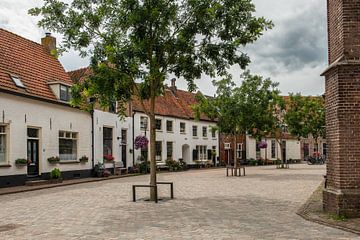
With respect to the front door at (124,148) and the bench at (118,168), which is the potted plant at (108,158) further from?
the front door at (124,148)

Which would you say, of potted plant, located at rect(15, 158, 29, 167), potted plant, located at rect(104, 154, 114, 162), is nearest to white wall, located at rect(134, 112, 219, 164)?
potted plant, located at rect(104, 154, 114, 162)

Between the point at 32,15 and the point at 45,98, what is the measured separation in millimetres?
10336

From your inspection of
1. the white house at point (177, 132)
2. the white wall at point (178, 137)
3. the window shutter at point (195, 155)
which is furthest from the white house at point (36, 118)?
the window shutter at point (195, 155)

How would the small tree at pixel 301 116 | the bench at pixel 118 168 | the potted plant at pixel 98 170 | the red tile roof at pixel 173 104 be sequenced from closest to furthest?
the potted plant at pixel 98 170 < the bench at pixel 118 168 < the red tile roof at pixel 173 104 < the small tree at pixel 301 116

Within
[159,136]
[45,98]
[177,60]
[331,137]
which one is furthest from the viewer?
[159,136]

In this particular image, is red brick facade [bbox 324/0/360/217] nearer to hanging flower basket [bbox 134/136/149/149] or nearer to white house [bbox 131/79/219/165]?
hanging flower basket [bbox 134/136/149/149]

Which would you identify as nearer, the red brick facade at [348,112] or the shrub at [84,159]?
the red brick facade at [348,112]

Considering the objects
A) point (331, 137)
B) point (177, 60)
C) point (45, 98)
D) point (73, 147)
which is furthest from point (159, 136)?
point (331, 137)

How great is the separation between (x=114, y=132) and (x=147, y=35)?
18930 mm

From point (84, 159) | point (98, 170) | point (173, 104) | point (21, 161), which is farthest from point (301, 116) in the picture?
point (21, 161)

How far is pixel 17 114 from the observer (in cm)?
2077

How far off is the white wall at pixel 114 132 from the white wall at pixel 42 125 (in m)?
1.08

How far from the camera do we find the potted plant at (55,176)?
2250 cm

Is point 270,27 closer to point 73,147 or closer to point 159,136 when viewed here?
point 73,147
